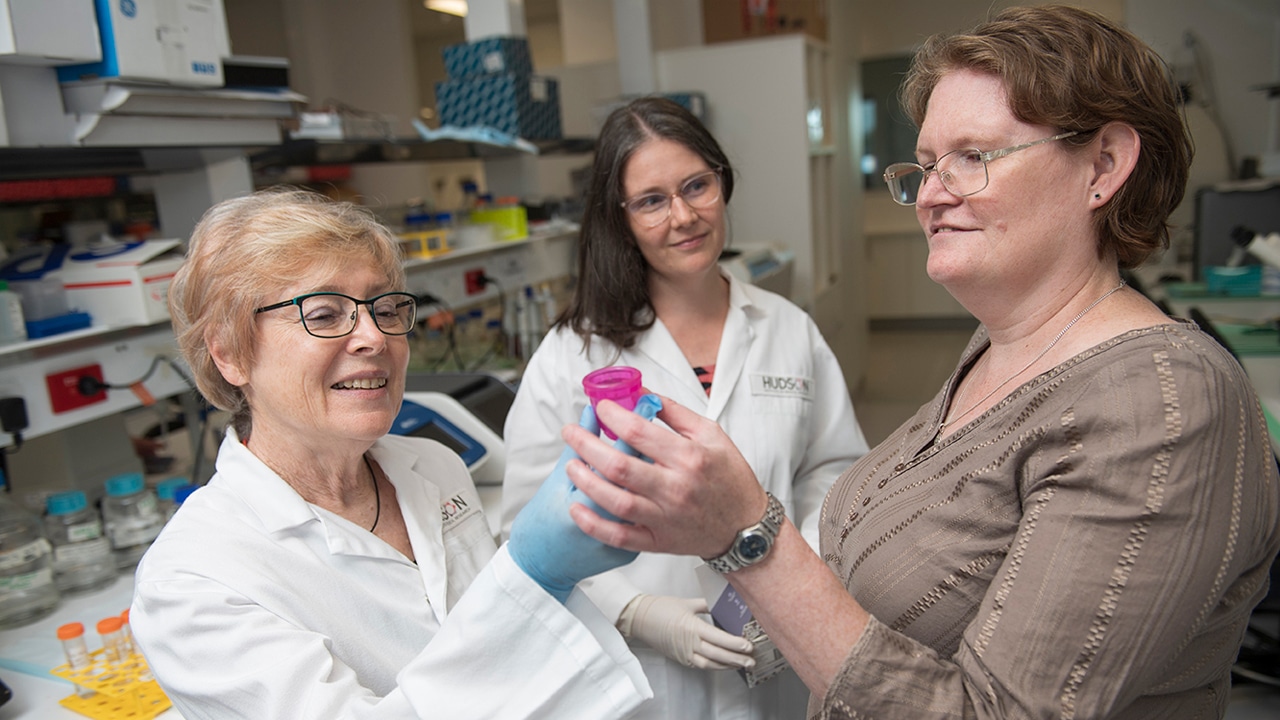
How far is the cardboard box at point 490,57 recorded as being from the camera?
3020 millimetres

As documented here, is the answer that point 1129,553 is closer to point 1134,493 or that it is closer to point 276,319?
point 1134,493

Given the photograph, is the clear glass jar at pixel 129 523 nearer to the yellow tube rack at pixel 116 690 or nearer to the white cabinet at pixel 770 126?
the yellow tube rack at pixel 116 690

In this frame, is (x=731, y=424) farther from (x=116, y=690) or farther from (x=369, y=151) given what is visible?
(x=369, y=151)

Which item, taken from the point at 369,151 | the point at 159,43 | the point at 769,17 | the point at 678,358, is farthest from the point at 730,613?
the point at 769,17

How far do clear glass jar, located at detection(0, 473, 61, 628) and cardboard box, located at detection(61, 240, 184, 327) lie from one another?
45 cm

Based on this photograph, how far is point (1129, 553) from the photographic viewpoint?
716mm

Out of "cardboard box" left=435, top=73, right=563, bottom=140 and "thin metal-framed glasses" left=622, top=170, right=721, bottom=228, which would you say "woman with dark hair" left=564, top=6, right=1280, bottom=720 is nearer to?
"thin metal-framed glasses" left=622, top=170, right=721, bottom=228

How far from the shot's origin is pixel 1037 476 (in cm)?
79

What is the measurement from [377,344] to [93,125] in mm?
1064

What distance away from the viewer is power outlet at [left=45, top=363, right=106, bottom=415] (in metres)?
1.72

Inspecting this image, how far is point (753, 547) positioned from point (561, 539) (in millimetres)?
183

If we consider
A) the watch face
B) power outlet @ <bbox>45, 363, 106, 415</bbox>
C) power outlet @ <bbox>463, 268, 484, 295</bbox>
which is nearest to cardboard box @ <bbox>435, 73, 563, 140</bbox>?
power outlet @ <bbox>463, 268, 484, 295</bbox>

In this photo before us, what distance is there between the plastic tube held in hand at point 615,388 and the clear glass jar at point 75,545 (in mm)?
1369

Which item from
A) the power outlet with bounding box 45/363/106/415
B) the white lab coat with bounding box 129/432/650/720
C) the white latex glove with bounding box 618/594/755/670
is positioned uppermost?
the power outlet with bounding box 45/363/106/415
